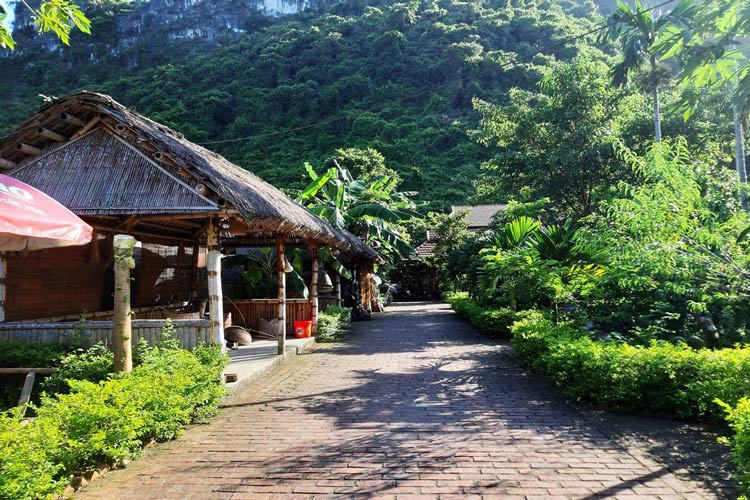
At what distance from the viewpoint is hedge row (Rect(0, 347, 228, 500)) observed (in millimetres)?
3426

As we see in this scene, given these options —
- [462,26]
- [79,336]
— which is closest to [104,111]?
[79,336]

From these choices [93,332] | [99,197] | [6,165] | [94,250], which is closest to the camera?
[93,332]

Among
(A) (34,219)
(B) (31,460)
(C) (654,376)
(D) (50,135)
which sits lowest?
(C) (654,376)

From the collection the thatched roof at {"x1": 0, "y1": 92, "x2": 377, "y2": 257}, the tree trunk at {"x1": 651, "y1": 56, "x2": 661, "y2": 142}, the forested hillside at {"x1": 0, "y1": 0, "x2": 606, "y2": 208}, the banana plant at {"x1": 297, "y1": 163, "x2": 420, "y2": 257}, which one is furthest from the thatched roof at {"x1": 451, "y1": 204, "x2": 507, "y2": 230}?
the thatched roof at {"x1": 0, "y1": 92, "x2": 377, "y2": 257}

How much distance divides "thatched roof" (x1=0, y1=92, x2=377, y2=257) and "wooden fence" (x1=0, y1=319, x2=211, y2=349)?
1.74 m

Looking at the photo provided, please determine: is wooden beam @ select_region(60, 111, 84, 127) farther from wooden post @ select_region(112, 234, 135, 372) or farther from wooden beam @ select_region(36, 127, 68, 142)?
wooden post @ select_region(112, 234, 135, 372)

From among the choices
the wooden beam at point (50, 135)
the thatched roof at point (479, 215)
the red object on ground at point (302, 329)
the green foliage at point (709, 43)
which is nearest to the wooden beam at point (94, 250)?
the wooden beam at point (50, 135)

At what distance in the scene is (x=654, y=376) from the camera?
19.8 feet

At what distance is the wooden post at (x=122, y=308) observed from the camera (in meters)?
5.77

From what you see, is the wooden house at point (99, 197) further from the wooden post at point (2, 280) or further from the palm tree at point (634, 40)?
the palm tree at point (634, 40)

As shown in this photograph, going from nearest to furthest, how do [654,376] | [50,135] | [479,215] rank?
[654,376] < [50,135] < [479,215]

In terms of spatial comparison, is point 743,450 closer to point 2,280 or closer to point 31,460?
point 31,460

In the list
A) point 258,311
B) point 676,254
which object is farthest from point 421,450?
point 258,311

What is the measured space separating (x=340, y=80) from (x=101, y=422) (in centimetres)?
5519
